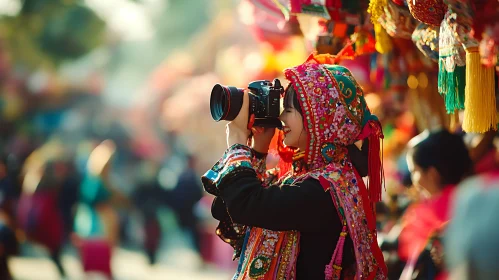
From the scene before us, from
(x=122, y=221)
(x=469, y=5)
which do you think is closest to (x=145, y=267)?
(x=122, y=221)

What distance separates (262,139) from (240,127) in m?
0.16

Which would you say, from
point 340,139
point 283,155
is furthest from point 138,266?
point 340,139

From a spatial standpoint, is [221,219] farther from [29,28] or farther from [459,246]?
[29,28]

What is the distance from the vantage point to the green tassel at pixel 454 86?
10.6 feet

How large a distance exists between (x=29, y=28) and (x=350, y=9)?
1339cm

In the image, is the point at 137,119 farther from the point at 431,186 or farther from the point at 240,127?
the point at 240,127

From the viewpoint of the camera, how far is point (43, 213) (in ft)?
33.7

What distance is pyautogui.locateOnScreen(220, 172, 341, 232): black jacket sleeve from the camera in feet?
9.91

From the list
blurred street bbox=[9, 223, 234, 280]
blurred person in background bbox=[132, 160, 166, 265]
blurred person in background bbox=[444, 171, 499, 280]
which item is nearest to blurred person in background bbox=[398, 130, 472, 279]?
blurred person in background bbox=[444, 171, 499, 280]

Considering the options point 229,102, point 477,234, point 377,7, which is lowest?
point 477,234

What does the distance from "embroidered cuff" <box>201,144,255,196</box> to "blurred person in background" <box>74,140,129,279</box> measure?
18.5 feet

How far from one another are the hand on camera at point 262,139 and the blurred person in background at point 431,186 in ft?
2.30

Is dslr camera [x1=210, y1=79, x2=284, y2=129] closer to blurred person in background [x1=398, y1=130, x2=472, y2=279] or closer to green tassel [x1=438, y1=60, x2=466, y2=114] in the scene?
green tassel [x1=438, y1=60, x2=466, y2=114]

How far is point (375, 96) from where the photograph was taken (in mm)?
5707
